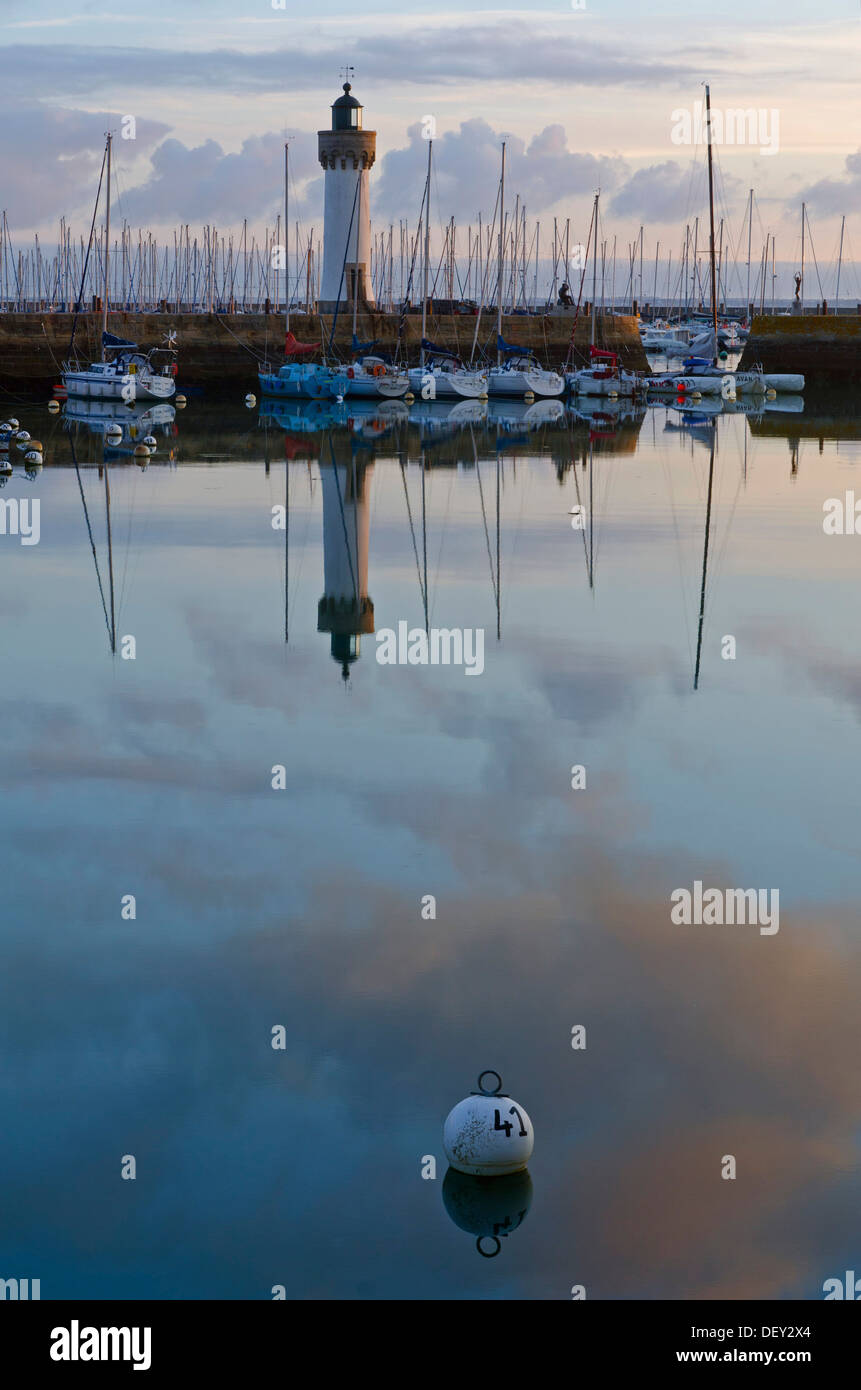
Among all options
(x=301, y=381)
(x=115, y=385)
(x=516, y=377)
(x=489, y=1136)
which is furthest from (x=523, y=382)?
(x=489, y=1136)

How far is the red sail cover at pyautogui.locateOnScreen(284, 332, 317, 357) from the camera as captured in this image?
5509cm

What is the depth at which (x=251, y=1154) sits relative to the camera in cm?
704

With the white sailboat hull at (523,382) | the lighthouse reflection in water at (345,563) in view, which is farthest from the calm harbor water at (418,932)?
the white sailboat hull at (523,382)

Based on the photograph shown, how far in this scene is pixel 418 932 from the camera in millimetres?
9383

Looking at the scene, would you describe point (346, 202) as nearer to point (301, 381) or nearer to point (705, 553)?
point (301, 381)

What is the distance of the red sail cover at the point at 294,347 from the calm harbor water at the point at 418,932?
35327 millimetres

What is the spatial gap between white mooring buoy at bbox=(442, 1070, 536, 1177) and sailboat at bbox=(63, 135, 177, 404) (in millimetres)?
44430

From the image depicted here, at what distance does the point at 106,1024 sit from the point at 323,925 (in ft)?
5.32

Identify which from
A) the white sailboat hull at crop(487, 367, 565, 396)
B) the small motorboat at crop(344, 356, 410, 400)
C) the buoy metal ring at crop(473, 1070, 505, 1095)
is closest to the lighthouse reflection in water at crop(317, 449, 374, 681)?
the buoy metal ring at crop(473, 1070, 505, 1095)

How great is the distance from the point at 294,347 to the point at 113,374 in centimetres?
789

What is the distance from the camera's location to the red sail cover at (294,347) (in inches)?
2169

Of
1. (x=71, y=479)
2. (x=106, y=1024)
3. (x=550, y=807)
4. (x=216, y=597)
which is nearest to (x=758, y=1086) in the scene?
(x=106, y=1024)
